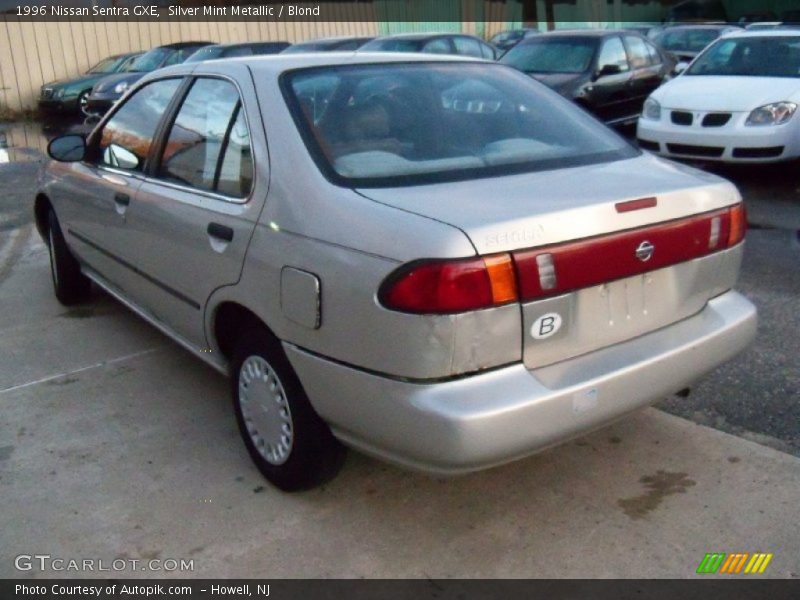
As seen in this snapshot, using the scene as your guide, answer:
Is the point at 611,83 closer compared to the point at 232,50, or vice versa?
the point at 611,83

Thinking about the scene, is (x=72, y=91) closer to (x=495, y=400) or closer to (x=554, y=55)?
(x=554, y=55)

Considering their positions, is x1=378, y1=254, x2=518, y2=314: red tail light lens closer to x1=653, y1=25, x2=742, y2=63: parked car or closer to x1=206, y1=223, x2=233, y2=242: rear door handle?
x1=206, y1=223, x2=233, y2=242: rear door handle

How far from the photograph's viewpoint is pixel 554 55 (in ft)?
35.0

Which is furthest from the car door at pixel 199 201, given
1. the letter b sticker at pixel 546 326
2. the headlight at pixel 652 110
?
the headlight at pixel 652 110

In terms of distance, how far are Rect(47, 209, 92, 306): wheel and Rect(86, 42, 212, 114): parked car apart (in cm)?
986

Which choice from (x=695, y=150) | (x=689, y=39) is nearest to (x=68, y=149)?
(x=695, y=150)

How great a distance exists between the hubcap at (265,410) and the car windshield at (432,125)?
2.72 ft

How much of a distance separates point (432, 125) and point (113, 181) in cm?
189

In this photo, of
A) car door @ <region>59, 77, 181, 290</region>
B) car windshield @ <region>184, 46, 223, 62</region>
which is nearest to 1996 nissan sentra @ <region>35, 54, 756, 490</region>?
car door @ <region>59, 77, 181, 290</region>

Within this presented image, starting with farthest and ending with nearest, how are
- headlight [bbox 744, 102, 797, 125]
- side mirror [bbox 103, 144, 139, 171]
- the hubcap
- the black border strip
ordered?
1. headlight [bbox 744, 102, 797, 125]
2. side mirror [bbox 103, 144, 139, 171]
3. the black border strip
4. the hubcap

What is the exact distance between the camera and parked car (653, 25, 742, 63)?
1524 centimetres
